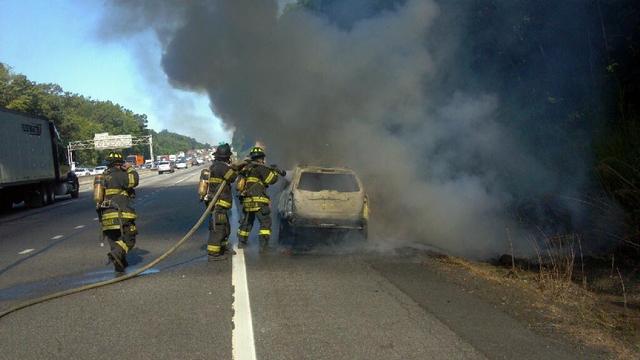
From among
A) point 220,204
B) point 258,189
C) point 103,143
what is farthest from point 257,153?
point 103,143

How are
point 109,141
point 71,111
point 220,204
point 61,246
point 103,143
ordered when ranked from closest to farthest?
point 220,204 < point 61,246 < point 103,143 < point 109,141 < point 71,111

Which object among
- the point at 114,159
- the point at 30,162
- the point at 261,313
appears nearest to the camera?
the point at 261,313

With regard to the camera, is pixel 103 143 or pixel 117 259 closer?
pixel 117 259

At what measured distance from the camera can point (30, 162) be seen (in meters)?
20.7

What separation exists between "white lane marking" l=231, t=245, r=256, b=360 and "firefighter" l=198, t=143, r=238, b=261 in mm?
624

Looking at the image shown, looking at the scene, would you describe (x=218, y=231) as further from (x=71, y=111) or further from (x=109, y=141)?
(x=71, y=111)

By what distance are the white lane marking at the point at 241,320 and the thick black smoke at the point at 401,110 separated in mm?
4022

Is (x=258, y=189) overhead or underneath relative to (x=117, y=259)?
overhead

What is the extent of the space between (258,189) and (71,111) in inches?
3983

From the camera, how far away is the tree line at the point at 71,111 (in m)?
60.6

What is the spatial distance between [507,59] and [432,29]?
A: 1.79 metres

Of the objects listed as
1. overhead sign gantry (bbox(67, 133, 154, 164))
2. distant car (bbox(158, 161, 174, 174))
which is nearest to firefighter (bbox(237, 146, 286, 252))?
distant car (bbox(158, 161, 174, 174))

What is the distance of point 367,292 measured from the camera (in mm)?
6594

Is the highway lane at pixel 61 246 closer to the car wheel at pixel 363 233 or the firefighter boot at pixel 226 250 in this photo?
the firefighter boot at pixel 226 250
